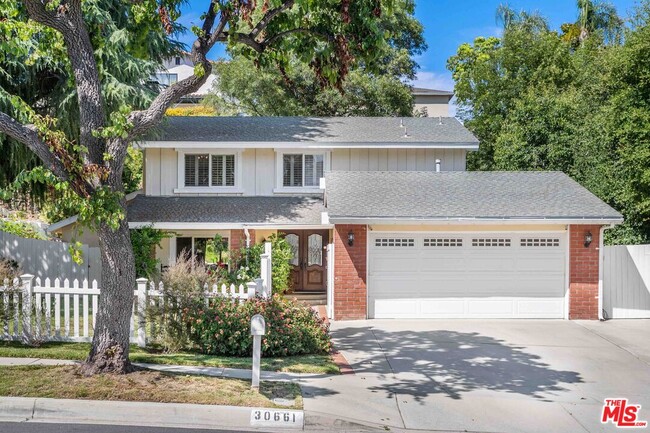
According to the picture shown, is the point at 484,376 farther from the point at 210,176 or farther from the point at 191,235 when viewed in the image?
the point at 210,176

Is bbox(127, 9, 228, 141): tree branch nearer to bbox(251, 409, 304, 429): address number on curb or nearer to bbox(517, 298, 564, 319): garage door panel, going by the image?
bbox(251, 409, 304, 429): address number on curb

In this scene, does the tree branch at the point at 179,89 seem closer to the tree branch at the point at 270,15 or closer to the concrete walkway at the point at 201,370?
the tree branch at the point at 270,15

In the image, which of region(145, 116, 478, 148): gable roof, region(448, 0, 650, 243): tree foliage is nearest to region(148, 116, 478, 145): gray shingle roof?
region(145, 116, 478, 148): gable roof

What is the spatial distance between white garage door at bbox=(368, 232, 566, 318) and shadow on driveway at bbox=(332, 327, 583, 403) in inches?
71.2

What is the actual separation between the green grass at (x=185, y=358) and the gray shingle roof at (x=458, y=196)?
189 inches

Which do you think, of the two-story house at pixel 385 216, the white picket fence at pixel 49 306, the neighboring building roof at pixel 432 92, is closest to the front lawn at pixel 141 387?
the white picket fence at pixel 49 306

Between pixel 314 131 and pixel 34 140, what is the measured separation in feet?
43.5

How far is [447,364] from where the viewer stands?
10.3 metres

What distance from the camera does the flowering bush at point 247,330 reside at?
10391mm

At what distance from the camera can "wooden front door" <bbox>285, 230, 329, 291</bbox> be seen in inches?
733

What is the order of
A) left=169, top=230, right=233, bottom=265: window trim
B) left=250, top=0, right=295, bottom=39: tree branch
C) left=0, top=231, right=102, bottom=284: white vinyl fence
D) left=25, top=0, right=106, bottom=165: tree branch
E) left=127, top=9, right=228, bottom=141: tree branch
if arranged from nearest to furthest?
left=25, top=0, right=106, bottom=165: tree branch
left=127, top=9, right=228, bottom=141: tree branch
left=250, top=0, right=295, bottom=39: tree branch
left=0, top=231, right=102, bottom=284: white vinyl fence
left=169, top=230, right=233, bottom=265: window trim

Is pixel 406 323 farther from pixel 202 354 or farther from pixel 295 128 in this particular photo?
pixel 295 128

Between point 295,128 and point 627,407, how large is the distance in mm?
15072

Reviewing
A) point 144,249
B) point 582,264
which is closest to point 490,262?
point 582,264
